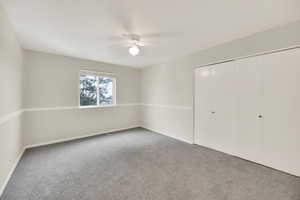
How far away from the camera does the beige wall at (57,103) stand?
3.21m

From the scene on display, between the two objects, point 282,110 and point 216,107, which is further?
point 216,107

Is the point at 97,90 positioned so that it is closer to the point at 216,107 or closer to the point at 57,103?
the point at 57,103

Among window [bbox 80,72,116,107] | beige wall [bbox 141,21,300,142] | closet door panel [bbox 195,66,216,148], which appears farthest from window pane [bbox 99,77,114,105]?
closet door panel [bbox 195,66,216,148]

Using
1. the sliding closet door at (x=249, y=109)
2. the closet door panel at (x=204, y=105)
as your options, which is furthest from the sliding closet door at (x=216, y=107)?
the sliding closet door at (x=249, y=109)

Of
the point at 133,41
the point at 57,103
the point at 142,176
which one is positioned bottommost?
the point at 142,176

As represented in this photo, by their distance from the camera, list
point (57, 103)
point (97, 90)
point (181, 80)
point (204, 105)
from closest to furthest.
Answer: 1. point (204, 105)
2. point (57, 103)
3. point (181, 80)
4. point (97, 90)

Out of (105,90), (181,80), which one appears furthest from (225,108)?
(105,90)

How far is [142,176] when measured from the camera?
210cm

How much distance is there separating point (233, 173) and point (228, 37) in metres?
2.41

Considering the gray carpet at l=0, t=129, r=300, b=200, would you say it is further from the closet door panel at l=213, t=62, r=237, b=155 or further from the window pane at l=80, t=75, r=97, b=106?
the window pane at l=80, t=75, r=97, b=106

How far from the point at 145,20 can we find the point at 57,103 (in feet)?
10.3

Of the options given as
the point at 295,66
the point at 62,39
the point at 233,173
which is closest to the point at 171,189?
the point at 233,173

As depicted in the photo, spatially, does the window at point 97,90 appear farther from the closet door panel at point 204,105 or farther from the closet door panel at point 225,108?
the closet door panel at point 225,108

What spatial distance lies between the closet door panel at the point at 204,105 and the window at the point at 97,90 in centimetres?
282
